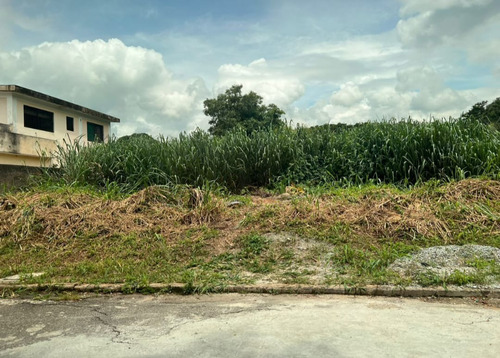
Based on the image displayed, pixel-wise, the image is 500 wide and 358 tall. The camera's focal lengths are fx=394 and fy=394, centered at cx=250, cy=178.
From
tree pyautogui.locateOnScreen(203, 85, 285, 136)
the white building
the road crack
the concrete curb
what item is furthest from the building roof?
the road crack

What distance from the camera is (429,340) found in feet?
9.95

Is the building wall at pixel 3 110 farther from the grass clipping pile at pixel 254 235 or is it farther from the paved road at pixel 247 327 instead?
the paved road at pixel 247 327

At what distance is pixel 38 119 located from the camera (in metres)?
23.0

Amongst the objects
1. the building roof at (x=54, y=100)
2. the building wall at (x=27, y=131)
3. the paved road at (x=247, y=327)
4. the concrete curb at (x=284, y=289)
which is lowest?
the paved road at (x=247, y=327)

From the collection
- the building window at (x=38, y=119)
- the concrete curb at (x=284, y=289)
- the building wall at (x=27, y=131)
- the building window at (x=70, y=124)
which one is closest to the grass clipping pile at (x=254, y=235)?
the concrete curb at (x=284, y=289)

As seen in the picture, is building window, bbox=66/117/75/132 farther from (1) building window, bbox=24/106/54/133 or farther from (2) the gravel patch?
(2) the gravel patch

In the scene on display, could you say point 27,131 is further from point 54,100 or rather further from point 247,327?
point 247,327

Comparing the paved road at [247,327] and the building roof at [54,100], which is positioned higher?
the building roof at [54,100]

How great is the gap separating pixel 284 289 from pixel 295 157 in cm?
478

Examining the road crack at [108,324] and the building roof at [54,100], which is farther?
the building roof at [54,100]

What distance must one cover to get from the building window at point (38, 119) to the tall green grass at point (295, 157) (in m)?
15.3

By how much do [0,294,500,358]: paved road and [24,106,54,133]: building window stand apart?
20.9m

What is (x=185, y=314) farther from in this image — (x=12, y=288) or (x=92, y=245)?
(x=92, y=245)

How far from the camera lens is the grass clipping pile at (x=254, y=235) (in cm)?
477
